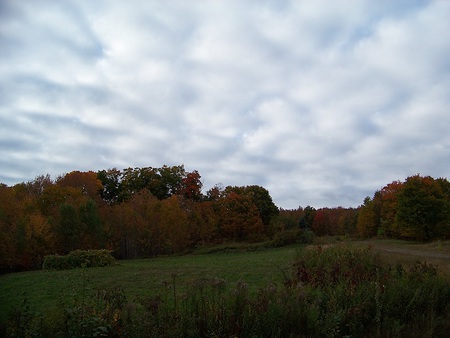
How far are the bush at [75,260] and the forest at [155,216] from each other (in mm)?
6687

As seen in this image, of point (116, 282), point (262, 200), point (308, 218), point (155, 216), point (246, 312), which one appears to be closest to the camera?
point (246, 312)

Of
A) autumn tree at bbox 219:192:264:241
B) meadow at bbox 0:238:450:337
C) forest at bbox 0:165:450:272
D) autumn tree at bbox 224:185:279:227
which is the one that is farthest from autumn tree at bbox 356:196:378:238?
meadow at bbox 0:238:450:337

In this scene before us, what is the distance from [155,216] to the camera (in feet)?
149

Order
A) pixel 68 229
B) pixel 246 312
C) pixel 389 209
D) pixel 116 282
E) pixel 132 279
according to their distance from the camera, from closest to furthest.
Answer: pixel 246 312 → pixel 116 282 → pixel 132 279 → pixel 68 229 → pixel 389 209

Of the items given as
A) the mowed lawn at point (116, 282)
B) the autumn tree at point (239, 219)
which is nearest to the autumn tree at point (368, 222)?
the autumn tree at point (239, 219)

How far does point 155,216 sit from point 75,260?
16.7 m

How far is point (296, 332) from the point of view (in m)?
5.30

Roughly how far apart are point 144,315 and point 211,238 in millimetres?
50280

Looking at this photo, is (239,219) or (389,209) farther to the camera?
(239,219)

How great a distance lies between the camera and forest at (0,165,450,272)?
117 ft

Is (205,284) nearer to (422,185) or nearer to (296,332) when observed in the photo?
(296,332)

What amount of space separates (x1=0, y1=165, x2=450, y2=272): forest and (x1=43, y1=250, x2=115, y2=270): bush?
21.9ft

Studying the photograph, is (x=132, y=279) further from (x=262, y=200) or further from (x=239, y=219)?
(x=262, y=200)

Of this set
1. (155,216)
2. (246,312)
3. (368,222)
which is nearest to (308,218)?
(368,222)
